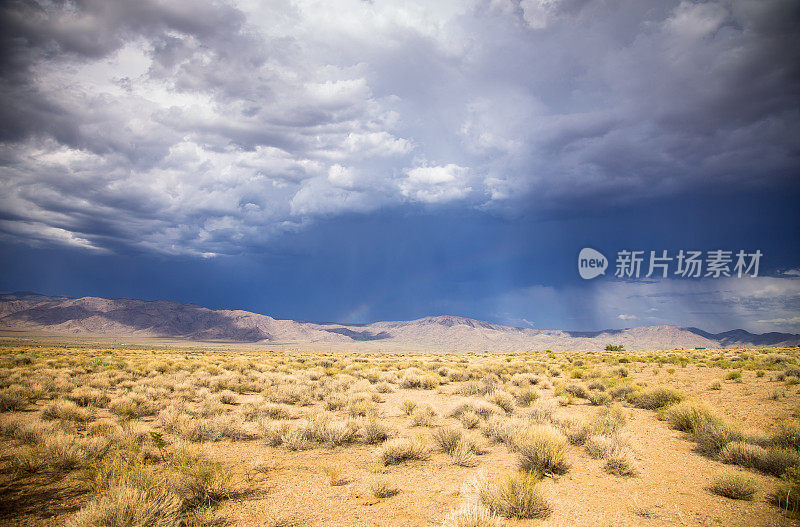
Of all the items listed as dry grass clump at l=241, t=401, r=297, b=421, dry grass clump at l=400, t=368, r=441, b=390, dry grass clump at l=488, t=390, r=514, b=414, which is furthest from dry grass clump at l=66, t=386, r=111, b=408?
dry grass clump at l=488, t=390, r=514, b=414

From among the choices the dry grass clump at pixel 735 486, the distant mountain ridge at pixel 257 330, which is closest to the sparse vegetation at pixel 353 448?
the dry grass clump at pixel 735 486

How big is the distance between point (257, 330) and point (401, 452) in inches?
6833

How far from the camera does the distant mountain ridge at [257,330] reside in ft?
488

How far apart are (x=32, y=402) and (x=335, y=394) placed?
38.1 ft

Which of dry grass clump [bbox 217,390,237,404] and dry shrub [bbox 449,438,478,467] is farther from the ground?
dry shrub [bbox 449,438,478,467]

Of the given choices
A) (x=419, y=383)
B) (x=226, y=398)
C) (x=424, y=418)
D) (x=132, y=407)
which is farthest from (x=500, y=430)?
(x=132, y=407)

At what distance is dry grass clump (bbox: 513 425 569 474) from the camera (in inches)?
299

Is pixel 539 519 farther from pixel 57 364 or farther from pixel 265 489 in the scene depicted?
pixel 57 364

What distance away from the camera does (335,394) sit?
15.5 meters

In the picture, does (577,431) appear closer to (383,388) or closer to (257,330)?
(383,388)

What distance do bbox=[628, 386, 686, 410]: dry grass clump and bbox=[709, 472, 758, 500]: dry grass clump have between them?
331 inches

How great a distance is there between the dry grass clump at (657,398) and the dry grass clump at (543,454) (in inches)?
340

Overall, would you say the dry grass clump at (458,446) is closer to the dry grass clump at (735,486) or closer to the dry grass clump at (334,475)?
the dry grass clump at (334,475)

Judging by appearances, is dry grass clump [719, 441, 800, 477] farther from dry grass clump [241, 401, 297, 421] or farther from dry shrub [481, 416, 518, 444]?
dry grass clump [241, 401, 297, 421]
